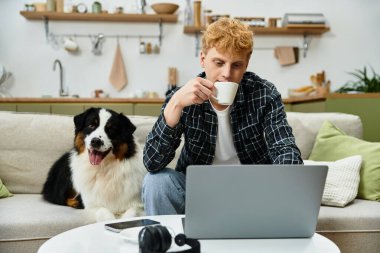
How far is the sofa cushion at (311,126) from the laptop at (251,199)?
1.40 metres

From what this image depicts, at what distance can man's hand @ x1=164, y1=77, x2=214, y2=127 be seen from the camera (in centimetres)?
133

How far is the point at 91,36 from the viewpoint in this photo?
4.90 metres

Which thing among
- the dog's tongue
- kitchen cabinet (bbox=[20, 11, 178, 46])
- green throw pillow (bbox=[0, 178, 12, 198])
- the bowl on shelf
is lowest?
green throw pillow (bbox=[0, 178, 12, 198])

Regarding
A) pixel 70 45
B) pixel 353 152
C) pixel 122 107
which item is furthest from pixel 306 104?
pixel 70 45

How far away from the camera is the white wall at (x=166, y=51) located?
4.85 m

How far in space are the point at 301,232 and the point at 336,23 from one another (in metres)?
4.45

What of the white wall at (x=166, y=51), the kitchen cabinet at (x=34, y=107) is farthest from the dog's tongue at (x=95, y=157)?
the white wall at (x=166, y=51)

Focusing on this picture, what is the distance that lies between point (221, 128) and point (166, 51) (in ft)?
11.0

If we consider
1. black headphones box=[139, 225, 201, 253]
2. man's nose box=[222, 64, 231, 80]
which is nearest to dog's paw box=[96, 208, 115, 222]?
man's nose box=[222, 64, 231, 80]

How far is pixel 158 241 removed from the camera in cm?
98

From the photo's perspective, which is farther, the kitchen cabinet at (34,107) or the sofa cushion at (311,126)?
the kitchen cabinet at (34,107)

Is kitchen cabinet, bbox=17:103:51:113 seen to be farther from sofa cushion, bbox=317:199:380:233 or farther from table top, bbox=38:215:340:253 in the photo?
table top, bbox=38:215:340:253

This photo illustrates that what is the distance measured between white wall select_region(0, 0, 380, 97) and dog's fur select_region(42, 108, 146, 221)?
2.82m

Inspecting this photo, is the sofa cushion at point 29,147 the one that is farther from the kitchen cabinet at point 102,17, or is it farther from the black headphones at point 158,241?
the kitchen cabinet at point 102,17
